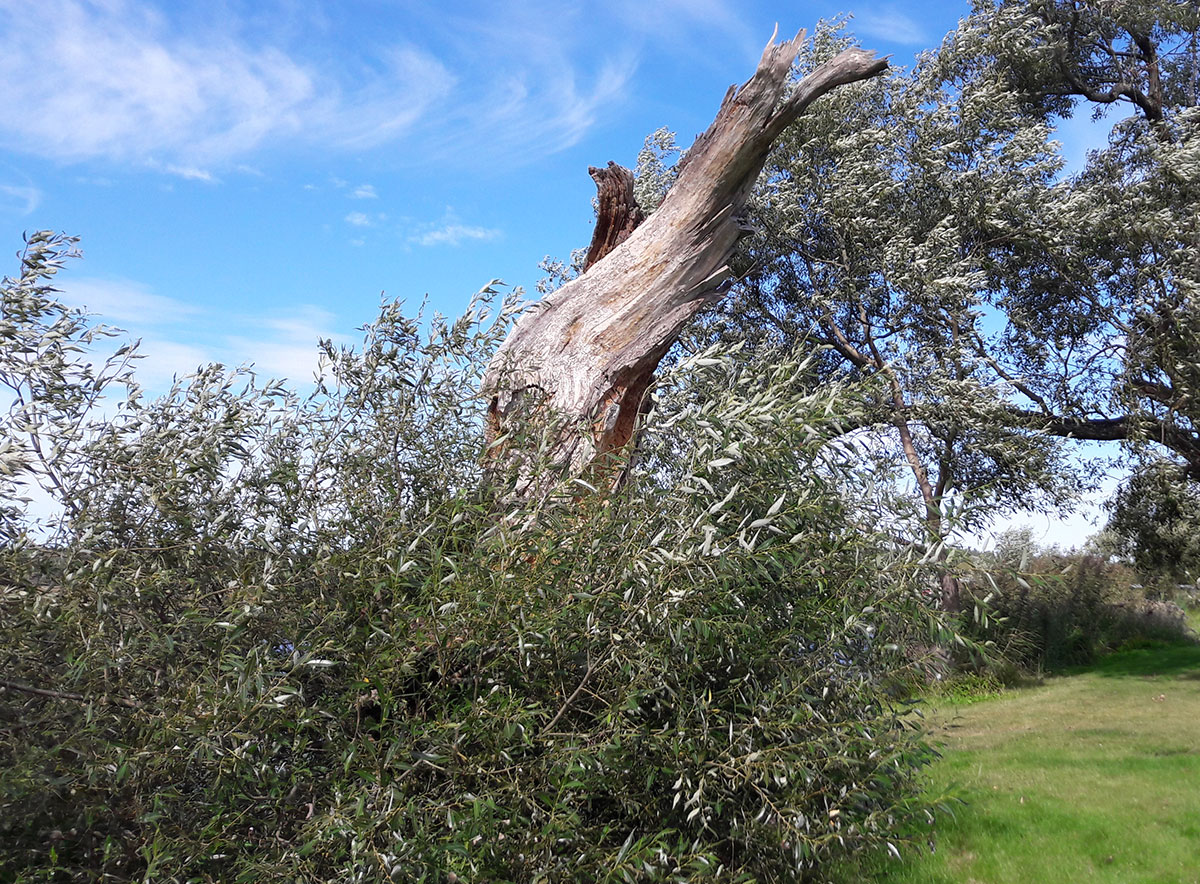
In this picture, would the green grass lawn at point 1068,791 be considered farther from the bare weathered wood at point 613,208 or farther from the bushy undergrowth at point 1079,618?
the bare weathered wood at point 613,208

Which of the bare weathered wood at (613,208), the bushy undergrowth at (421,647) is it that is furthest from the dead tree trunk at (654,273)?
the bushy undergrowth at (421,647)

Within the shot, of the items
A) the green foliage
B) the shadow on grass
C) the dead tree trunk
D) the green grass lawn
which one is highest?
the dead tree trunk

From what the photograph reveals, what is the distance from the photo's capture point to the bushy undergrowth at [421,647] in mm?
4926

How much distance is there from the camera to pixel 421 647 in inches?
212

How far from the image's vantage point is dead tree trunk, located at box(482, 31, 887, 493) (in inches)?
369

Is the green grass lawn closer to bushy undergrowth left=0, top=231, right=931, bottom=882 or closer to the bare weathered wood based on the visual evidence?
bushy undergrowth left=0, top=231, right=931, bottom=882

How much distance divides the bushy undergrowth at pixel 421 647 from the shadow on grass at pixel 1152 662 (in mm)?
13555

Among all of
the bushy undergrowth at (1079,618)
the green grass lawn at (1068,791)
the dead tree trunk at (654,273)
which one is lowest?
the green grass lawn at (1068,791)

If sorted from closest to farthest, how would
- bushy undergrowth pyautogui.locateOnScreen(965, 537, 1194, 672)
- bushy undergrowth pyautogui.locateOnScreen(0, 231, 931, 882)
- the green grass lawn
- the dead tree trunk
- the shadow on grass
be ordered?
bushy undergrowth pyautogui.locateOnScreen(0, 231, 931, 882)
the green grass lawn
the dead tree trunk
the shadow on grass
bushy undergrowth pyautogui.locateOnScreen(965, 537, 1194, 672)

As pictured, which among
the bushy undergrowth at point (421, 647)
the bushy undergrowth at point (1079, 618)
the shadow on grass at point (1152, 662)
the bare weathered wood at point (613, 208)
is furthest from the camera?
the bushy undergrowth at point (1079, 618)

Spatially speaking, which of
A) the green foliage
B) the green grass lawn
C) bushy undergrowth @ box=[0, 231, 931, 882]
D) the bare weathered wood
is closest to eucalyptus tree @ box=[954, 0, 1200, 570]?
the green foliage

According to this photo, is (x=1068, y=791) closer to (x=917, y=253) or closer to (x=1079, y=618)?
(x=917, y=253)

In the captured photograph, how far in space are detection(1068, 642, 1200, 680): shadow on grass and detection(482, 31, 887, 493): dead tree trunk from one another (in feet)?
41.7

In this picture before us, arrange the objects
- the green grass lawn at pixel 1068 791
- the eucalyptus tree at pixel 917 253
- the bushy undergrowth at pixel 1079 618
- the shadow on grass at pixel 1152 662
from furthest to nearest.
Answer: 1. the bushy undergrowth at pixel 1079 618
2. the shadow on grass at pixel 1152 662
3. the eucalyptus tree at pixel 917 253
4. the green grass lawn at pixel 1068 791
